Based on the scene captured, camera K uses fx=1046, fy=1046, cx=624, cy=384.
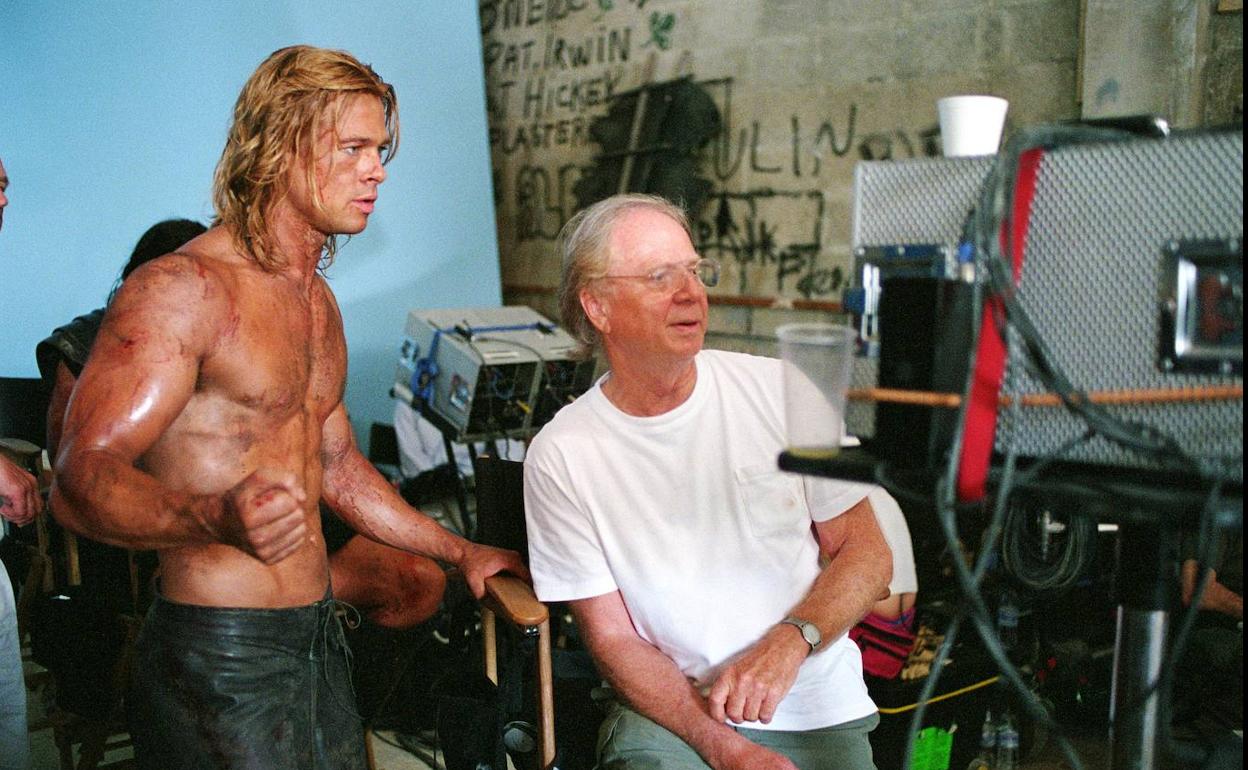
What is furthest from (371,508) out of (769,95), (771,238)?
(769,95)

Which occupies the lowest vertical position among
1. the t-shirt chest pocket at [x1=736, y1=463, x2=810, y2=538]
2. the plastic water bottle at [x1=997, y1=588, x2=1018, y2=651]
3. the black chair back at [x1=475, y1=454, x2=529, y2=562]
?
the plastic water bottle at [x1=997, y1=588, x2=1018, y2=651]

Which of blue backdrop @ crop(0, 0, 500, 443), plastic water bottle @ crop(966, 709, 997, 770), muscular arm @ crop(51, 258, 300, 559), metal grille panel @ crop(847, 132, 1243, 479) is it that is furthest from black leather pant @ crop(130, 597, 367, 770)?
blue backdrop @ crop(0, 0, 500, 443)

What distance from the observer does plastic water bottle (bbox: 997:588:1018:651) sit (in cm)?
333

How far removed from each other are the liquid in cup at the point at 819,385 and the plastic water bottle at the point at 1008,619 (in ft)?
7.97

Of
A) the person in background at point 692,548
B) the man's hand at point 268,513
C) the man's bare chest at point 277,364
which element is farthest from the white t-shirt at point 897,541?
the man's hand at point 268,513

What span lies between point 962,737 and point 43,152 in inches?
146

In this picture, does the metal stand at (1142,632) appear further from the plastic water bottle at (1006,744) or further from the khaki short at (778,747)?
the plastic water bottle at (1006,744)

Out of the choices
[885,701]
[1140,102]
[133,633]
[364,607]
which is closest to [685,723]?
[885,701]

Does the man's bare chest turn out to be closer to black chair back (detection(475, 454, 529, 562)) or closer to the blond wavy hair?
the blond wavy hair

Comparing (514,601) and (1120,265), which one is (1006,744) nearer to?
(514,601)

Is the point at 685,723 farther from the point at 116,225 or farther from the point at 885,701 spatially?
the point at 116,225

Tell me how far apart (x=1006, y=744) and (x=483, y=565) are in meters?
1.82

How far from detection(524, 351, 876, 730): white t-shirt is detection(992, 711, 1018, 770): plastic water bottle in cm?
136

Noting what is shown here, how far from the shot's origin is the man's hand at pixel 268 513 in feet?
4.42
